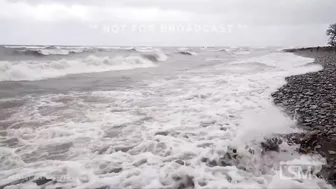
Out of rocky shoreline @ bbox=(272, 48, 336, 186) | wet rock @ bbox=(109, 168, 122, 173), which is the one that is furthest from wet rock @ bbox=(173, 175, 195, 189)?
rocky shoreline @ bbox=(272, 48, 336, 186)

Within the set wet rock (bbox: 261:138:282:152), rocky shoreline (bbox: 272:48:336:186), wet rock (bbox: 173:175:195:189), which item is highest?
rocky shoreline (bbox: 272:48:336:186)

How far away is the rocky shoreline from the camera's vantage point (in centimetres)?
412

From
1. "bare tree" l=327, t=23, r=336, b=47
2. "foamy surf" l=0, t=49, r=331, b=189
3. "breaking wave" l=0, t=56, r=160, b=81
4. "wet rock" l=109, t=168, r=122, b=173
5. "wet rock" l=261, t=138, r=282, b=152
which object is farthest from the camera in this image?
"bare tree" l=327, t=23, r=336, b=47

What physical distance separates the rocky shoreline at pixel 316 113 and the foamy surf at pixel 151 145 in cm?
23

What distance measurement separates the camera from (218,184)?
353cm

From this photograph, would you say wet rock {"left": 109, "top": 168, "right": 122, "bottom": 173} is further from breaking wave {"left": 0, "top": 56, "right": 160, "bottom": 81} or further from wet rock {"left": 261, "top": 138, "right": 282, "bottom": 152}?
breaking wave {"left": 0, "top": 56, "right": 160, "bottom": 81}

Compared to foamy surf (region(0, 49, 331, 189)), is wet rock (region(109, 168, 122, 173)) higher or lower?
lower

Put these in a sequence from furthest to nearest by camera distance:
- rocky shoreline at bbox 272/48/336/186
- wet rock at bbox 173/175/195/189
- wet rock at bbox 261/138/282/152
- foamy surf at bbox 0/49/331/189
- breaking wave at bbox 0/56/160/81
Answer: breaking wave at bbox 0/56/160/81
wet rock at bbox 261/138/282/152
rocky shoreline at bbox 272/48/336/186
foamy surf at bbox 0/49/331/189
wet rock at bbox 173/175/195/189

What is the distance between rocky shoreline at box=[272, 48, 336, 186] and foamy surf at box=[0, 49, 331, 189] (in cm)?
23

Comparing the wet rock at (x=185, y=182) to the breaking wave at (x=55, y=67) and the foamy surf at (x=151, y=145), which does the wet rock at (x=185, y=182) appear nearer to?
the foamy surf at (x=151, y=145)

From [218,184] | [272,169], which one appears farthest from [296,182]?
[218,184]

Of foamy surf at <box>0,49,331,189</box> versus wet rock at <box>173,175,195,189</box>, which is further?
foamy surf at <box>0,49,331,189</box>

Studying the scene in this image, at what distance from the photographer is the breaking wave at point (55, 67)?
51.2ft

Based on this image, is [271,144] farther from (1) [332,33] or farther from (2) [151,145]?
(1) [332,33]
